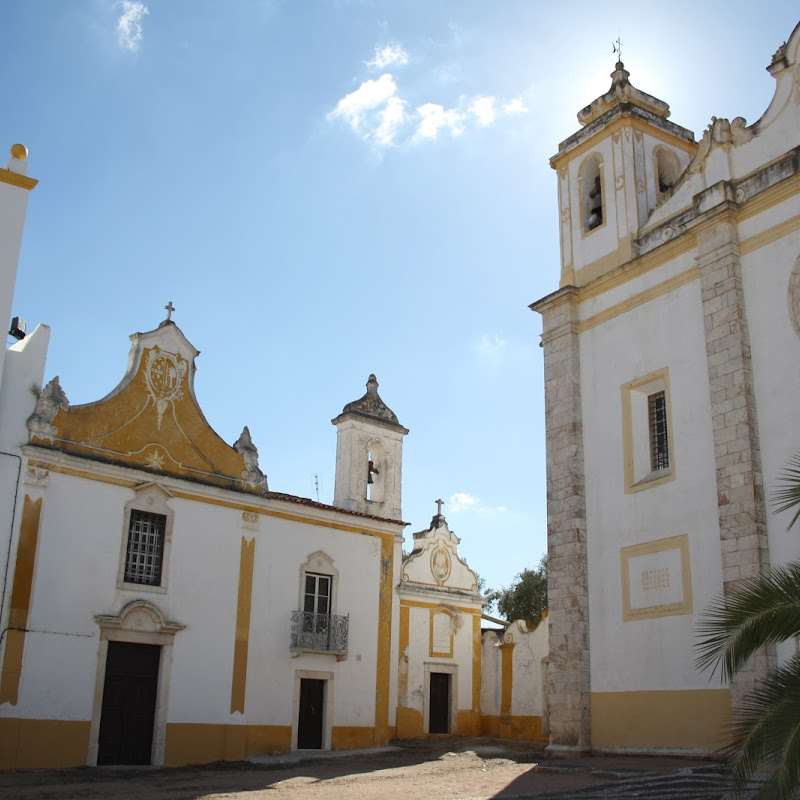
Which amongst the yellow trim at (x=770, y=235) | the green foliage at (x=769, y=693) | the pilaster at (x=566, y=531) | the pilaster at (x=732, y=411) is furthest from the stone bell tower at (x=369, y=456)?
the green foliage at (x=769, y=693)

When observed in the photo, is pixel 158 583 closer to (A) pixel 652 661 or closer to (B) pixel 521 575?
(A) pixel 652 661

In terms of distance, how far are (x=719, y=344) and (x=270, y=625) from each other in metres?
10.4

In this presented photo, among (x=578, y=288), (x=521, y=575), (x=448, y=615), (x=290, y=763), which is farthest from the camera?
(x=521, y=575)

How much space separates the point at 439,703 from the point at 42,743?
420 inches

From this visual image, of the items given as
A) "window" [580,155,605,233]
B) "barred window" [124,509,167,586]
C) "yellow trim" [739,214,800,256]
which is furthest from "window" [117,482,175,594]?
"yellow trim" [739,214,800,256]

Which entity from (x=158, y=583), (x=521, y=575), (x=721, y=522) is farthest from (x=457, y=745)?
(x=521, y=575)

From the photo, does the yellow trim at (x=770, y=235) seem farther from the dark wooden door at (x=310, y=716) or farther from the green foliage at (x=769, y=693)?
the dark wooden door at (x=310, y=716)

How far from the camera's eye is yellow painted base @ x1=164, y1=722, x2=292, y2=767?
53.1ft

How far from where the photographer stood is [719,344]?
12438mm

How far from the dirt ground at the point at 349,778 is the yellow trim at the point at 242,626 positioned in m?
1.31

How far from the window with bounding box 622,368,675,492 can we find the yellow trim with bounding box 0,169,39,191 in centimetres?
1036

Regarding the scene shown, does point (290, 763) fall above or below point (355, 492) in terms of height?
below

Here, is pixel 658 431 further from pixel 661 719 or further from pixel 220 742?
pixel 220 742

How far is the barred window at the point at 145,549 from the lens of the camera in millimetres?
16344
